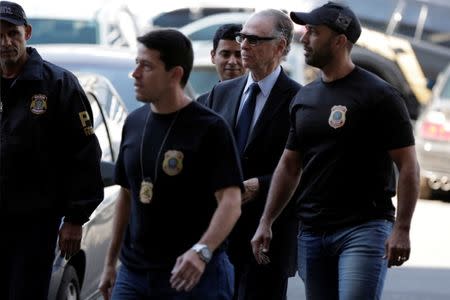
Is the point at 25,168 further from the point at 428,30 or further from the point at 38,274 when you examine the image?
the point at 428,30

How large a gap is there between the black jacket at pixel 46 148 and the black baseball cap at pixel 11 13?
18 centimetres

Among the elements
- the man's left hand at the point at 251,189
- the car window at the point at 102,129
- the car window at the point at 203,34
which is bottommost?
the car window at the point at 203,34

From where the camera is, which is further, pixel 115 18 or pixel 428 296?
pixel 115 18

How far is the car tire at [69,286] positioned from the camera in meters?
8.28

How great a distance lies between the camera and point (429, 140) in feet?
58.0

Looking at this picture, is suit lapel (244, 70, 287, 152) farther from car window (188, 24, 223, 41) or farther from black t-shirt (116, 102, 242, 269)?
car window (188, 24, 223, 41)

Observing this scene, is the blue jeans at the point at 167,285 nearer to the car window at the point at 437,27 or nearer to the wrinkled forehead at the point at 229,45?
the wrinkled forehead at the point at 229,45

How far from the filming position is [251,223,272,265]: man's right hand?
23.3ft

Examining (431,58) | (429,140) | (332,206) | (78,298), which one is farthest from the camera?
(431,58)

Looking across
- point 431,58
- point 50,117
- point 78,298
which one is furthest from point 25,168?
point 431,58

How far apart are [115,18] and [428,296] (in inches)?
322

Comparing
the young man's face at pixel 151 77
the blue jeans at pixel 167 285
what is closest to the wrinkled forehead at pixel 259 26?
the young man's face at pixel 151 77

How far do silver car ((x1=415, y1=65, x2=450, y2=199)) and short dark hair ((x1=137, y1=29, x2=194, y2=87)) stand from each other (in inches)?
463

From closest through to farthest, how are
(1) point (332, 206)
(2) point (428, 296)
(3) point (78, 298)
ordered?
(1) point (332, 206) < (3) point (78, 298) < (2) point (428, 296)
